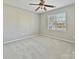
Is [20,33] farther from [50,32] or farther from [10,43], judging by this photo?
[50,32]

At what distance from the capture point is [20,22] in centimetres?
196

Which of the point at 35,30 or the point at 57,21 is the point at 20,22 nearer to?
the point at 35,30

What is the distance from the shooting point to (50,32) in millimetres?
1904

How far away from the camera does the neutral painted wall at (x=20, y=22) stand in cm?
184

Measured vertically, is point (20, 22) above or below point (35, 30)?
above

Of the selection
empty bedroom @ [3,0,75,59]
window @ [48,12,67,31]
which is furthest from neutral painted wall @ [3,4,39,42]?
Result: window @ [48,12,67,31]

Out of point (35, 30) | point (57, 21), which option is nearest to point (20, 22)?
point (35, 30)

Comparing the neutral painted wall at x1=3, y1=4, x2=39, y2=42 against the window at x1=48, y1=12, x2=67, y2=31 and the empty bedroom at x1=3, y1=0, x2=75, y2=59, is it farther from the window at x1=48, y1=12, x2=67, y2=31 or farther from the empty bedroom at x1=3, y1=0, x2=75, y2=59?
the window at x1=48, y1=12, x2=67, y2=31

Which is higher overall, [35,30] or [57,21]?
[57,21]

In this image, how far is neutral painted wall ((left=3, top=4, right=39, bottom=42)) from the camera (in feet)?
6.04

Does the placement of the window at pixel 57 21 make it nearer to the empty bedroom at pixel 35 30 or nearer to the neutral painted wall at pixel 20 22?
the empty bedroom at pixel 35 30

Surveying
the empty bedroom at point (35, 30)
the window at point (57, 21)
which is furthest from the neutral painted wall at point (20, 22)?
the window at point (57, 21)

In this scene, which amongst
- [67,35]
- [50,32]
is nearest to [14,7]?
[50,32]
